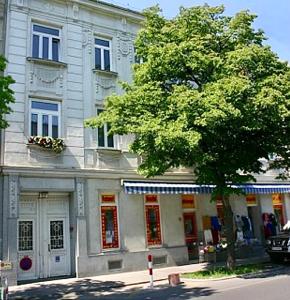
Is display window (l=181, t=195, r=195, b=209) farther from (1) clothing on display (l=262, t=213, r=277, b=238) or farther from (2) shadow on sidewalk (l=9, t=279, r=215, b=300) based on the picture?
(2) shadow on sidewalk (l=9, t=279, r=215, b=300)

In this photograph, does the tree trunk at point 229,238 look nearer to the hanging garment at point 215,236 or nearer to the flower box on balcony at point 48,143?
the hanging garment at point 215,236

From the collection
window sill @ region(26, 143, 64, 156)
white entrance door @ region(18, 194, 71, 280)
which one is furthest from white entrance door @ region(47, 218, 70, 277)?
window sill @ region(26, 143, 64, 156)

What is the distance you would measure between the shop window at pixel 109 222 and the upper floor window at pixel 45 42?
6562 mm

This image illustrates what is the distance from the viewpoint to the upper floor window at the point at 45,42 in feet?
56.2

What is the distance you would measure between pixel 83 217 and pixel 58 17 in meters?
8.83

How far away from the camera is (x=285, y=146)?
1620 centimetres

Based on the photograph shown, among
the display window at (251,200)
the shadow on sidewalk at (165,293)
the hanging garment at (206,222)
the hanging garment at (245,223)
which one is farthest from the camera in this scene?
the display window at (251,200)

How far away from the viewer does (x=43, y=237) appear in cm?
1577

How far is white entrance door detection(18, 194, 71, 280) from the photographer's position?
15.3 m

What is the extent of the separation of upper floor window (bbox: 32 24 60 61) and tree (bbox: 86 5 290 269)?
167 inches

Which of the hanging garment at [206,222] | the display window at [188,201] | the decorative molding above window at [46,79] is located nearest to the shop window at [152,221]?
the display window at [188,201]

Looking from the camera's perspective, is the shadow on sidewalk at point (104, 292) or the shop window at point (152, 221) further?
the shop window at point (152, 221)

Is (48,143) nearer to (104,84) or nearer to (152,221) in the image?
(104,84)

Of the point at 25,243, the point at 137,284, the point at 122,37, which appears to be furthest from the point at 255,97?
the point at 25,243
